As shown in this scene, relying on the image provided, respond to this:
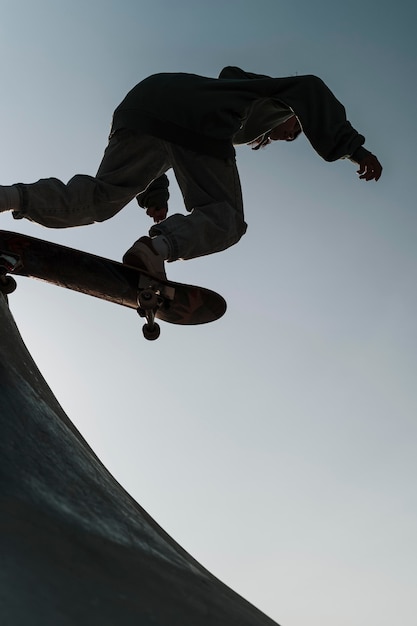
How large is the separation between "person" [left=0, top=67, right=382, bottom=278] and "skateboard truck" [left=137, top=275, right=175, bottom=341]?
79mm

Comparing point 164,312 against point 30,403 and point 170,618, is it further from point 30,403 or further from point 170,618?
point 170,618

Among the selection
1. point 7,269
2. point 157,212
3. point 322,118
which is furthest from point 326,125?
point 7,269

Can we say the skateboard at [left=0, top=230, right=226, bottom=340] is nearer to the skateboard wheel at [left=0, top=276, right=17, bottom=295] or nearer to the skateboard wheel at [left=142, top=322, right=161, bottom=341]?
the skateboard wheel at [left=142, top=322, right=161, bottom=341]

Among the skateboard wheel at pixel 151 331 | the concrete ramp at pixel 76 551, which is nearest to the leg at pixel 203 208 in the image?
the skateboard wheel at pixel 151 331

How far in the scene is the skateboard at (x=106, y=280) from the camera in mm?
3801

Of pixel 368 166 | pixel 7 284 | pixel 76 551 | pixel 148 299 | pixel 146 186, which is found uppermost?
pixel 368 166

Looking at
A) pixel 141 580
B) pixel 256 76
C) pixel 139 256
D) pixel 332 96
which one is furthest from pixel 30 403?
pixel 256 76

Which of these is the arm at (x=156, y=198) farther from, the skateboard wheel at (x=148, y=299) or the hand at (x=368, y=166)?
the hand at (x=368, y=166)

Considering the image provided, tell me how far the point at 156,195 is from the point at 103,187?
63 cm

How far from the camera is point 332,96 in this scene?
4.30m

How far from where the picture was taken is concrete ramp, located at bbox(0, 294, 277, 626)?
123 cm

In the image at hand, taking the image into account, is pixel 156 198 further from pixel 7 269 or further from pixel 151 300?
pixel 7 269

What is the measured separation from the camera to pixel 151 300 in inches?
148

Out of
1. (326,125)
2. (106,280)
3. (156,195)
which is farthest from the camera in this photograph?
(156,195)
